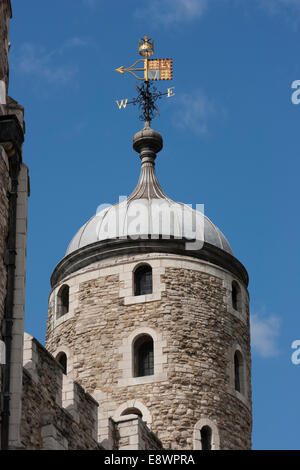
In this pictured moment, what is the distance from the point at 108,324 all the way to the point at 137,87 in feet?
25.2

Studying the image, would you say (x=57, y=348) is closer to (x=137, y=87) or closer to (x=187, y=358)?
(x=187, y=358)

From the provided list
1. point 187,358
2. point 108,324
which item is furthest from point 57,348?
point 187,358

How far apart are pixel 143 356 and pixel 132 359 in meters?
0.37

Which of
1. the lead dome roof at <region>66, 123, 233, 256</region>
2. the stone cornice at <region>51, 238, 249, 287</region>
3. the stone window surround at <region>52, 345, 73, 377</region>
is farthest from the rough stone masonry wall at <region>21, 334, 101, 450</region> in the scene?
the lead dome roof at <region>66, 123, 233, 256</region>

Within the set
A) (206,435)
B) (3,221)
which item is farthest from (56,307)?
(3,221)

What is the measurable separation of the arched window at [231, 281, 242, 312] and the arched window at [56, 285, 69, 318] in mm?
3586

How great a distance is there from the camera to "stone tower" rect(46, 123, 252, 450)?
23.3 m

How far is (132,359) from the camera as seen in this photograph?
77.8 ft

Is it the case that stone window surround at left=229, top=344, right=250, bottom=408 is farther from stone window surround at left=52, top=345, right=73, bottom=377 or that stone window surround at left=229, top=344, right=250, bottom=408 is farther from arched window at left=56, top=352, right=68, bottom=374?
arched window at left=56, top=352, right=68, bottom=374

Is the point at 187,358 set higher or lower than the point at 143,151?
lower

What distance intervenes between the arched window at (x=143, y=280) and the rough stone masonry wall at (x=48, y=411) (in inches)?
230

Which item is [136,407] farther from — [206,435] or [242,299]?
[242,299]

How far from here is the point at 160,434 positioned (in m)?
22.8

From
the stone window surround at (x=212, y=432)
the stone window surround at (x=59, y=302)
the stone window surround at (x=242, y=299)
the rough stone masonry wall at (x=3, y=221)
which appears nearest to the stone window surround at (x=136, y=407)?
the stone window surround at (x=212, y=432)
